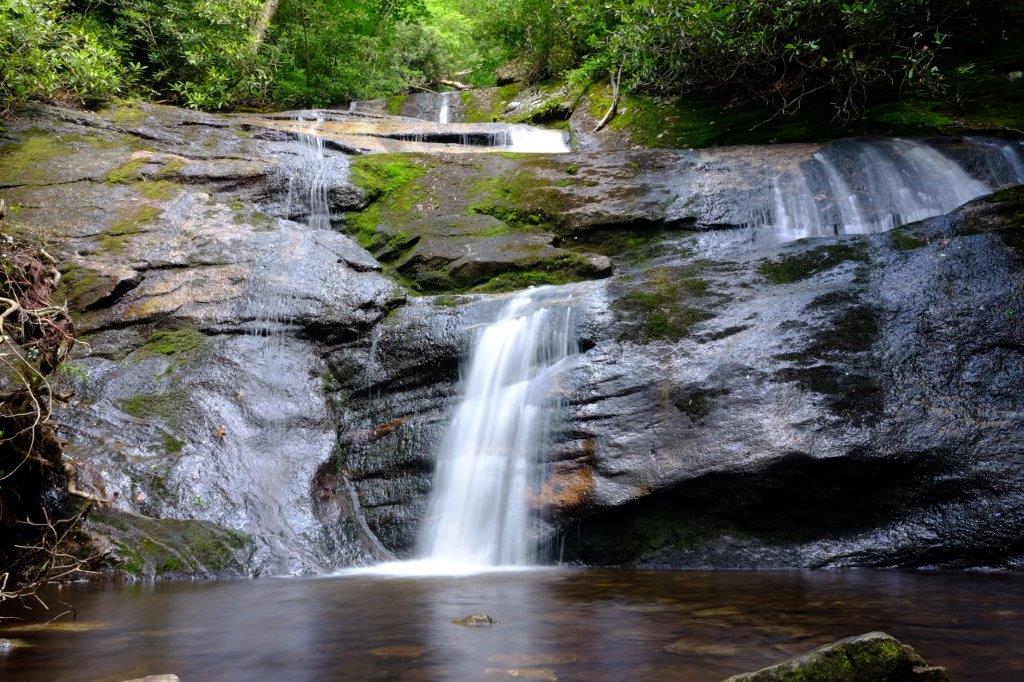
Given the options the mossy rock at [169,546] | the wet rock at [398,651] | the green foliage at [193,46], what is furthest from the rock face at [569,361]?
the green foliage at [193,46]

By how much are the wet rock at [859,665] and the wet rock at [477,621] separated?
193 centimetres

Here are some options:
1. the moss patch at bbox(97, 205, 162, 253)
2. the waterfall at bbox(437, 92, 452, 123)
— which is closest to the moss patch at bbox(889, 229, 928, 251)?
the moss patch at bbox(97, 205, 162, 253)

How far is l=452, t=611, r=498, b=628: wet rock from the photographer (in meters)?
4.04

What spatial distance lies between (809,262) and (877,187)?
2.69 m

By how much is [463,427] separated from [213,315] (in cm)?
312

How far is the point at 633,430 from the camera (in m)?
6.36

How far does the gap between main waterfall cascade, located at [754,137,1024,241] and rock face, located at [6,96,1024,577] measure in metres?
0.17

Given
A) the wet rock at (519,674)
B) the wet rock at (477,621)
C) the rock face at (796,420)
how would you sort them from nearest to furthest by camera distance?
the wet rock at (519,674) → the wet rock at (477,621) → the rock face at (796,420)

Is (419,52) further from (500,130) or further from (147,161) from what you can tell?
(147,161)

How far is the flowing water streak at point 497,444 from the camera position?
6.53 metres

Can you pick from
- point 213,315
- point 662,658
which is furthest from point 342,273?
point 662,658

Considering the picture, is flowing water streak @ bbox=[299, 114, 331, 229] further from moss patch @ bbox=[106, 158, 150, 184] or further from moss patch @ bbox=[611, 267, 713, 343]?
moss patch @ bbox=[611, 267, 713, 343]

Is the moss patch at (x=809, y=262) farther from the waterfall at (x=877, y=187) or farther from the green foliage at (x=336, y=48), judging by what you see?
the green foliage at (x=336, y=48)

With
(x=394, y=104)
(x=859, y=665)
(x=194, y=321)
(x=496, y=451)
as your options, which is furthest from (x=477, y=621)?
(x=394, y=104)
